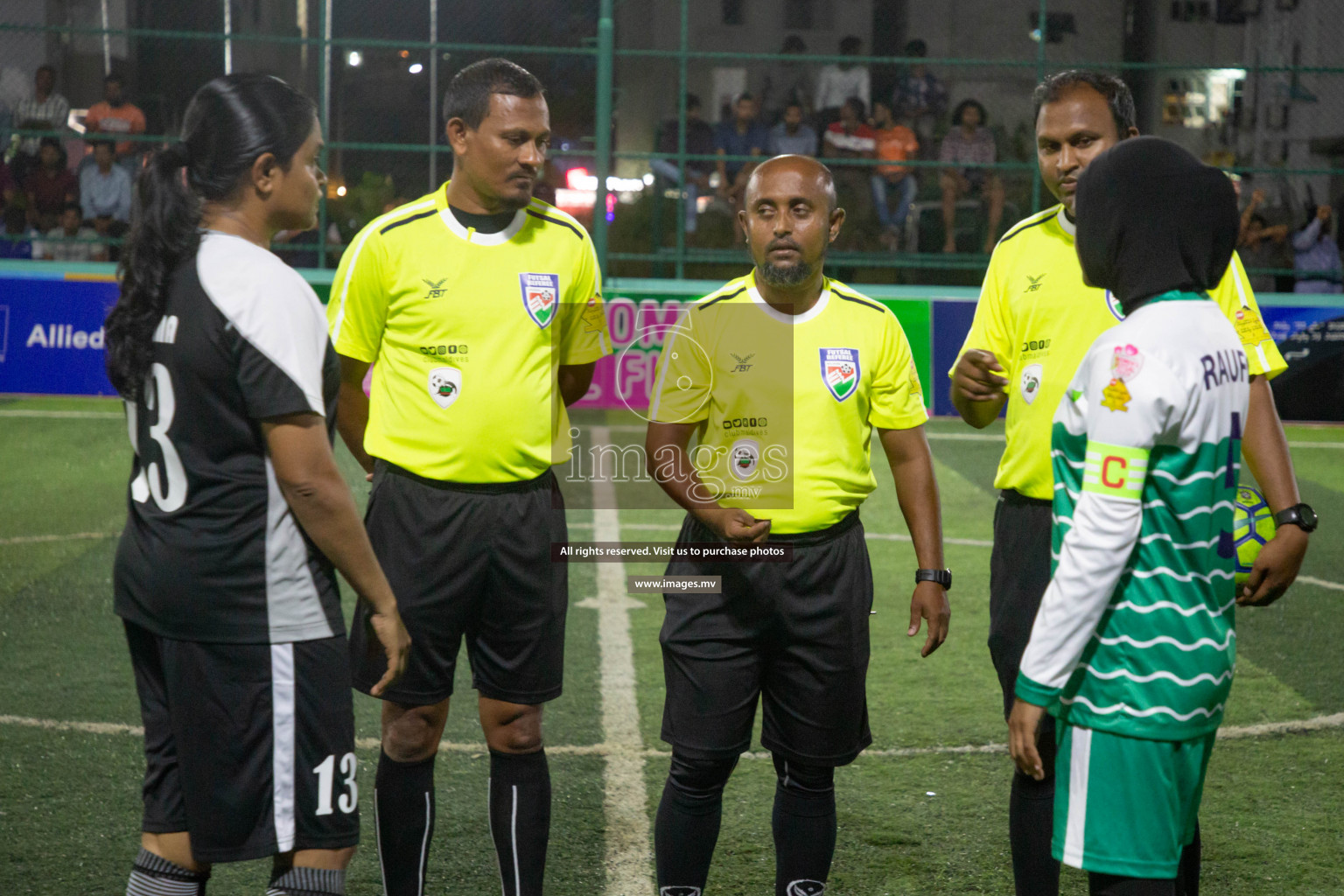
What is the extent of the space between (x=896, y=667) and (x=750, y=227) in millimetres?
3060

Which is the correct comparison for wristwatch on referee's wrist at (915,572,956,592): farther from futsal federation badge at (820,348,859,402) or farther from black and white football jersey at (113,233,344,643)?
black and white football jersey at (113,233,344,643)

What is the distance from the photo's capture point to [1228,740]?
499cm

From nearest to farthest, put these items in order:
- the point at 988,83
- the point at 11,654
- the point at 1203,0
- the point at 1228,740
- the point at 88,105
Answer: the point at 1228,740, the point at 11,654, the point at 88,105, the point at 988,83, the point at 1203,0

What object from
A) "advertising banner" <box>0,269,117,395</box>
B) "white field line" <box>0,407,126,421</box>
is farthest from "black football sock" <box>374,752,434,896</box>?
"advertising banner" <box>0,269,117,395</box>

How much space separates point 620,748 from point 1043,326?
2385 millimetres

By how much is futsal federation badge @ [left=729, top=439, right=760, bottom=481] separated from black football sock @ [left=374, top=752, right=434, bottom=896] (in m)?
1.11

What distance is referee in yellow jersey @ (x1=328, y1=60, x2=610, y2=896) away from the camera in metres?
3.34

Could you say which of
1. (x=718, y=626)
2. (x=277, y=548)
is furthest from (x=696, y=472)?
(x=277, y=548)

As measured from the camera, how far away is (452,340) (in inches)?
132

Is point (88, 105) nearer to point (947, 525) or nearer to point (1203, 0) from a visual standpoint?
point (947, 525)

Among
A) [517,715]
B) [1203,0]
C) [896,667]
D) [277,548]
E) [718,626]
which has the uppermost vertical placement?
[1203,0]

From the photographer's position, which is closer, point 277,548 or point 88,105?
point 277,548

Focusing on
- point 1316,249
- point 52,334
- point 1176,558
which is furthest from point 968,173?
point 1176,558

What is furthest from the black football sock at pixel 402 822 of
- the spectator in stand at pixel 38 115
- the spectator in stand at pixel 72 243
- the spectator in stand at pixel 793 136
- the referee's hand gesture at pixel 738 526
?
the spectator in stand at pixel 793 136
